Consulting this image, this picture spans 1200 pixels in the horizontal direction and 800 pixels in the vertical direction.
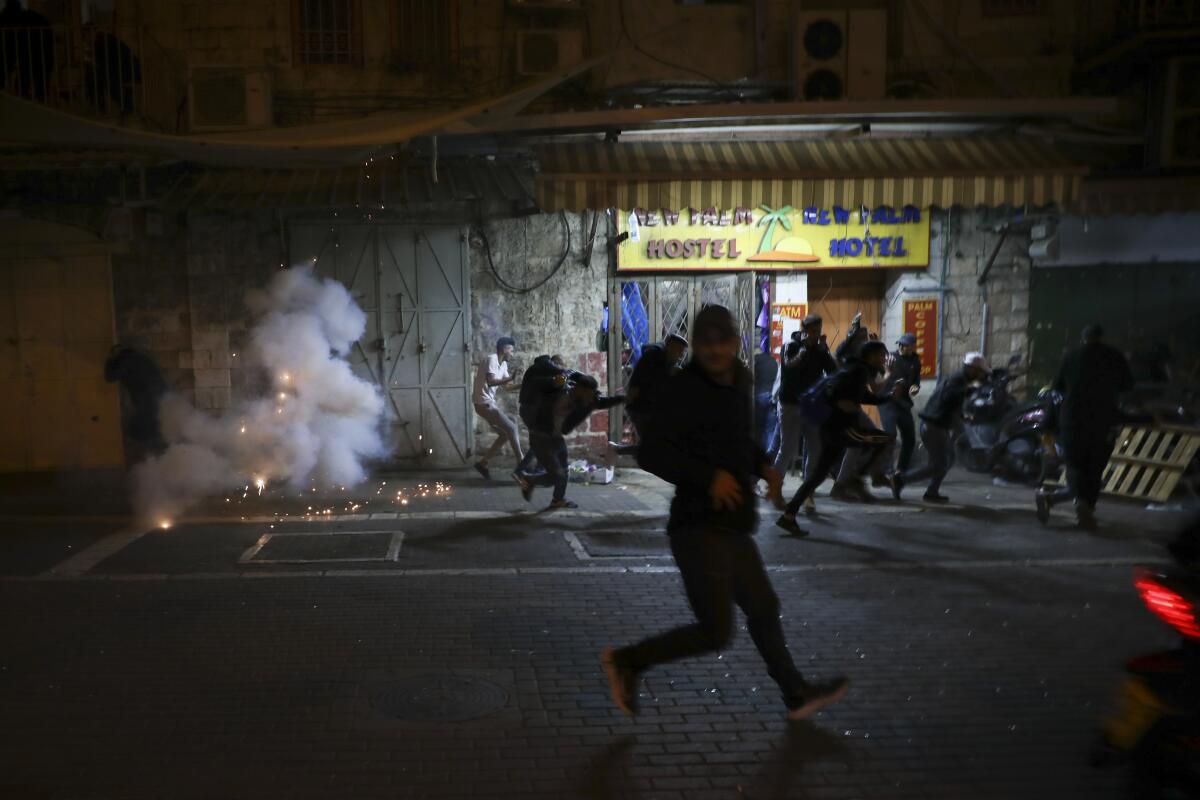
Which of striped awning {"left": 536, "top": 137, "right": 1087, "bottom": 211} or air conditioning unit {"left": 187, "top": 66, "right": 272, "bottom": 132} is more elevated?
air conditioning unit {"left": 187, "top": 66, "right": 272, "bottom": 132}

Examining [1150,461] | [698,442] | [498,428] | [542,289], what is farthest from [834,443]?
[542,289]

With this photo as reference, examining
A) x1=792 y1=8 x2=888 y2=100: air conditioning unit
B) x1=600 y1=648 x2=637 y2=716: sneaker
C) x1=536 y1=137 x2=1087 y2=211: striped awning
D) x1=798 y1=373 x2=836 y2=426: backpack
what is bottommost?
x1=600 y1=648 x2=637 y2=716: sneaker

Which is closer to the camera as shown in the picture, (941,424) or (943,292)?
(941,424)

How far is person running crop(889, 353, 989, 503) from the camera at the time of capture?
33.1 feet

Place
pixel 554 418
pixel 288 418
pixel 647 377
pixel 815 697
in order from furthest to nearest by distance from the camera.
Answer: pixel 288 418
pixel 554 418
pixel 647 377
pixel 815 697

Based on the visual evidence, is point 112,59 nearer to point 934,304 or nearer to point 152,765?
point 152,765

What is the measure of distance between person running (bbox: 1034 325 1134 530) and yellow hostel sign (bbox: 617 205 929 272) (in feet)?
13.7

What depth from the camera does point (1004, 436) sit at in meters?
11.7

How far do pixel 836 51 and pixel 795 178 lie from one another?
81.9 inches

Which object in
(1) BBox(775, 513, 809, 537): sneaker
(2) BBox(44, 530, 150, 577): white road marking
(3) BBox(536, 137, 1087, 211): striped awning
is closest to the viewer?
(2) BBox(44, 530, 150, 577): white road marking

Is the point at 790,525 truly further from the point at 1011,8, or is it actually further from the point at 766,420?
the point at 1011,8

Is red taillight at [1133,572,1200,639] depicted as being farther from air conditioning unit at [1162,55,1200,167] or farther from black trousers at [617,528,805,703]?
air conditioning unit at [1162,55,1200,167]

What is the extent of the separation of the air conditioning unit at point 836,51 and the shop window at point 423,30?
4.24 m

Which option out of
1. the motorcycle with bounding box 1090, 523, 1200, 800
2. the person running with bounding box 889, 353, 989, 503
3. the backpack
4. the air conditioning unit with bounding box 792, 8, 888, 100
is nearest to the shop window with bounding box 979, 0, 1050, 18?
the air conditioning unit with bounding box 792, 8, 888, 100
